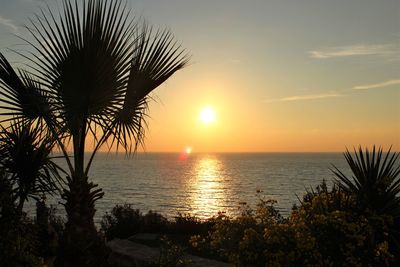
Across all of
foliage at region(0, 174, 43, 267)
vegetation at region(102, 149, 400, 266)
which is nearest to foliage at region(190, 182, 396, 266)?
vegetation at region(102, 149, 400, 266)

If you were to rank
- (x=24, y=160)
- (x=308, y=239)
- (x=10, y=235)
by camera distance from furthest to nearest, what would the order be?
(x=24, y=160), (x=10, y=235), (x=308, y=239)

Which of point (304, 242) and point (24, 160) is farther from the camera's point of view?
point (24, 160)

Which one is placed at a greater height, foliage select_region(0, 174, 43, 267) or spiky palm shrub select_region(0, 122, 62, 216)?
spiky palm shrub select_region(0, 122, 62, 216)

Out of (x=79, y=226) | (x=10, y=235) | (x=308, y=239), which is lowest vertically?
(x=10, y=235)

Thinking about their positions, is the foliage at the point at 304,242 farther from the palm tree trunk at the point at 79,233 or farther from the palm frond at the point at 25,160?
the palm frond at the point at 25,160

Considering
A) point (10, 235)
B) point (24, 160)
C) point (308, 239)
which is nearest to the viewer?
point (308, 239)

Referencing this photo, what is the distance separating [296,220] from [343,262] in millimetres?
945

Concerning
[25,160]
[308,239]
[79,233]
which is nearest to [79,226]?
[79,233]

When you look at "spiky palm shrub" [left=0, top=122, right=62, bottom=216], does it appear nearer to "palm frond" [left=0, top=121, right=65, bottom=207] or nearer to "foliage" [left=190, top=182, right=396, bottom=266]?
"palm frond" [left=0, top=121, right=65, bottom=207]

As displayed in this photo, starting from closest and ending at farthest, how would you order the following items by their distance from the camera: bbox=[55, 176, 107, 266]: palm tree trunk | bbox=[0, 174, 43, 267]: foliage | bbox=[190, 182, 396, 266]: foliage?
1. bbox=[190, 182, 396, 266]: foliage
2. bbox=[0, 174, 43, 267]: foliage
3. bbox=[55, 176, 107, 266]: palm tree trunk

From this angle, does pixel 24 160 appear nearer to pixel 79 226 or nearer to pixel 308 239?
pixel 79 226

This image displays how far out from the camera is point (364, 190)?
8.42 m

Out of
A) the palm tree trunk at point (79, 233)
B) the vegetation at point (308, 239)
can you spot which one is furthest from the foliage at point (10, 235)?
the vegetation at point (308, 239)

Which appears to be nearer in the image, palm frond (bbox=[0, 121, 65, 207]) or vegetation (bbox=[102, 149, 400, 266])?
vegetation (bbox=[102, 149, 400, 266])
